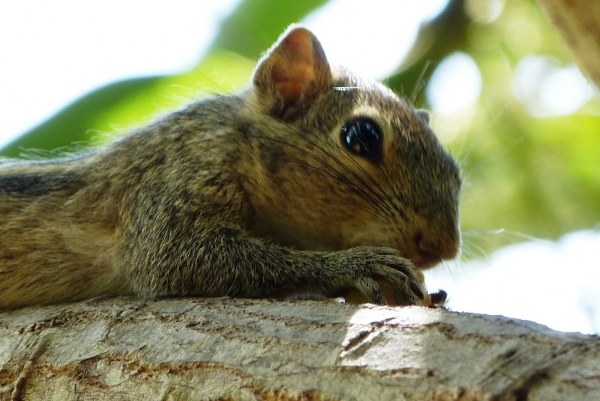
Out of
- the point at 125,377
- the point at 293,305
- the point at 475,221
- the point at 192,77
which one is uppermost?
the point at 192,77

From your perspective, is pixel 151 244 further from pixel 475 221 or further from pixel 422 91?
pixel 475 221

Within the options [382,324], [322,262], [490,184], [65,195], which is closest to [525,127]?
[490,184]

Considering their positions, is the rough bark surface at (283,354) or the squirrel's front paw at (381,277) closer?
the rough bark surface at (283,354)

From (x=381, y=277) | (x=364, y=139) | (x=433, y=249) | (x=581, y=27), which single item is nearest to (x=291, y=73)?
(x=364, y=139)

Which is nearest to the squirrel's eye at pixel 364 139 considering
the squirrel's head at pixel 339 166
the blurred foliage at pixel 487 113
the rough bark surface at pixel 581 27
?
the squirrel's head at pixel 339 166

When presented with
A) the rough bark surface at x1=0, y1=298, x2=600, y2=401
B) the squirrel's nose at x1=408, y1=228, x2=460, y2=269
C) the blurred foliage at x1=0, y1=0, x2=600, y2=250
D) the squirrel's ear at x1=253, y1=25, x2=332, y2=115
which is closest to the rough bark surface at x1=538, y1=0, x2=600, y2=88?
the squirrel's nose at x1=408, y1=228, x2=460, y2=269

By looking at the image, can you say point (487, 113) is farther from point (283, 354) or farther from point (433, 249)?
point (283, 354)

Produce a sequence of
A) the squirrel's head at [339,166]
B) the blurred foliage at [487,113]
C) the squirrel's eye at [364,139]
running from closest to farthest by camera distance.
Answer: the squirrel's head at [339,166], the squirrel's eye at [364,139], the blurred foliage at [487,113]

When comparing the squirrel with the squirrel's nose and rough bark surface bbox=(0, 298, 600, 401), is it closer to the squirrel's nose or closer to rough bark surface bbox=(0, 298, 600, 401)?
the squirrel's nose

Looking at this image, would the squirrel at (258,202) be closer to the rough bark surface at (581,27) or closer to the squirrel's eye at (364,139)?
the squirrel's eye at (364,139)
